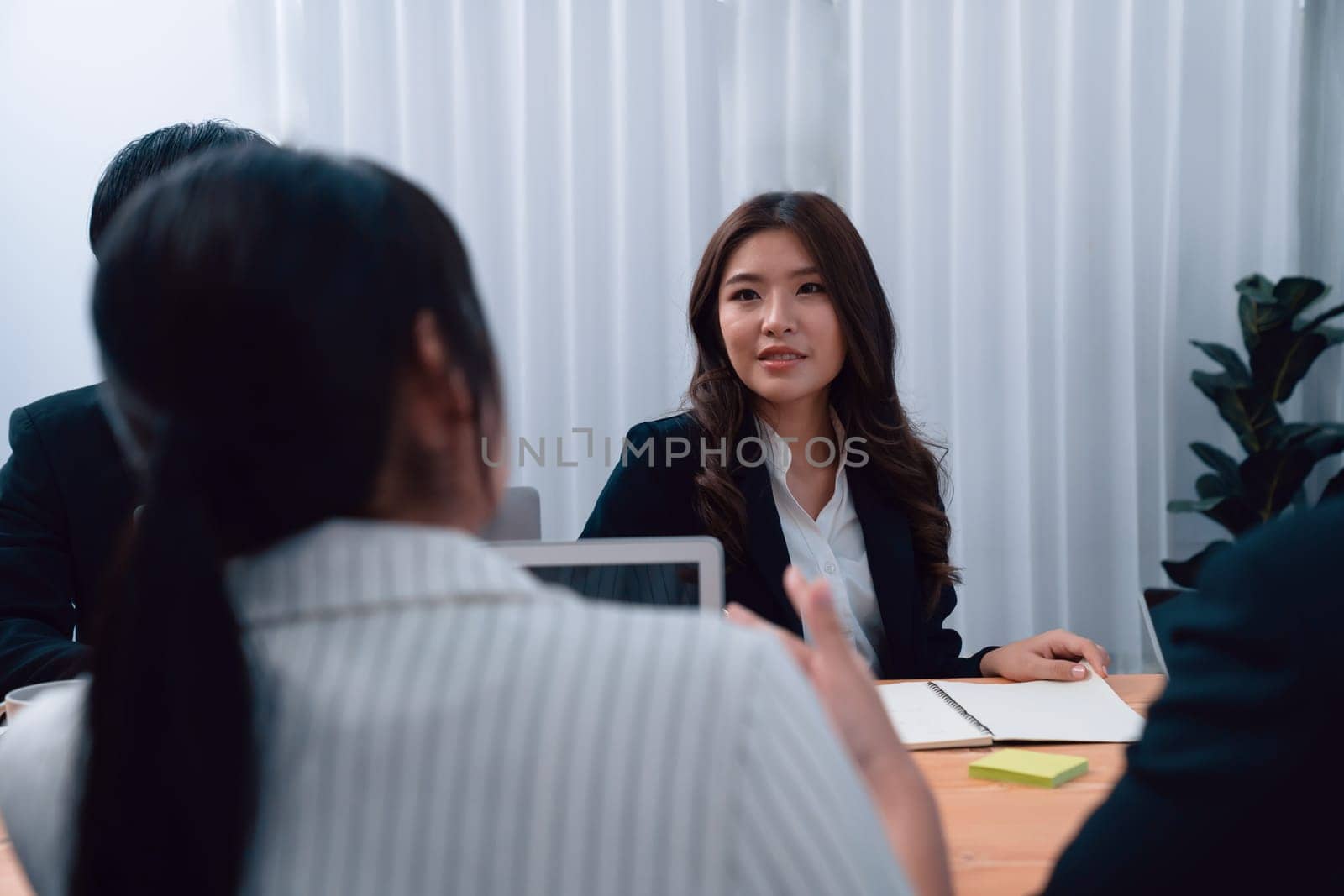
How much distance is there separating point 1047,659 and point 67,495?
143 centimetres

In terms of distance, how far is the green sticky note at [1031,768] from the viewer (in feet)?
3.73

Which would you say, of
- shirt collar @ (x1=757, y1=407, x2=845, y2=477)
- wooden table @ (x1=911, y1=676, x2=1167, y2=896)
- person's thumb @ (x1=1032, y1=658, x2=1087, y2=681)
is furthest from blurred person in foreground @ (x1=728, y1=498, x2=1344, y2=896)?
shirt collar @ (x1=757, y1=407, x2=845, y2=477)

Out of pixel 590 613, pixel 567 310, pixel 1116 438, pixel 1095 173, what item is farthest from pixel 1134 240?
pixel 590 613

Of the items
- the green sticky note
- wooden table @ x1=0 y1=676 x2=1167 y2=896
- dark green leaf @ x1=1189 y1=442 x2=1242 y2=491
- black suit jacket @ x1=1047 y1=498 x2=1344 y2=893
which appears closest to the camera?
black suit jacket @ x1=1047 y1=498 x2=1344 y2=893

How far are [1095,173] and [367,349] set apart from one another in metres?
3.06

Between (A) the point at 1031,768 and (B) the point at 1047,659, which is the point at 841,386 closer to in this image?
(B) the point at 1047,659

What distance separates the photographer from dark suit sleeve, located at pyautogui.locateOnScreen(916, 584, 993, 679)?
1841 mm

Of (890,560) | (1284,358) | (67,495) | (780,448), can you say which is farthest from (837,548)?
(1284,358)

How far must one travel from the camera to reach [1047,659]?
1.55 metres

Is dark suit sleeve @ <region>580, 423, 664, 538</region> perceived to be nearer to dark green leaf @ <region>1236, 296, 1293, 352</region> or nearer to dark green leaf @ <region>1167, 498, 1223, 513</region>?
dark green leaf @ <region>1167, 498, 1223, 513</region>

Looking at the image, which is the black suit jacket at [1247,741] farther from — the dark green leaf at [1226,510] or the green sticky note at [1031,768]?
the dark green leaf at [1226,510]

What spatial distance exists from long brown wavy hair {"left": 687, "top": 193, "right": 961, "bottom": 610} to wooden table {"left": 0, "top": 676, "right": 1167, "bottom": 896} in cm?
72

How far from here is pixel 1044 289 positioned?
3.12m

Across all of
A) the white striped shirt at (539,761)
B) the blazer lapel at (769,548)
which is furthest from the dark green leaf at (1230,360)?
the white striped shirt at (539,761)
